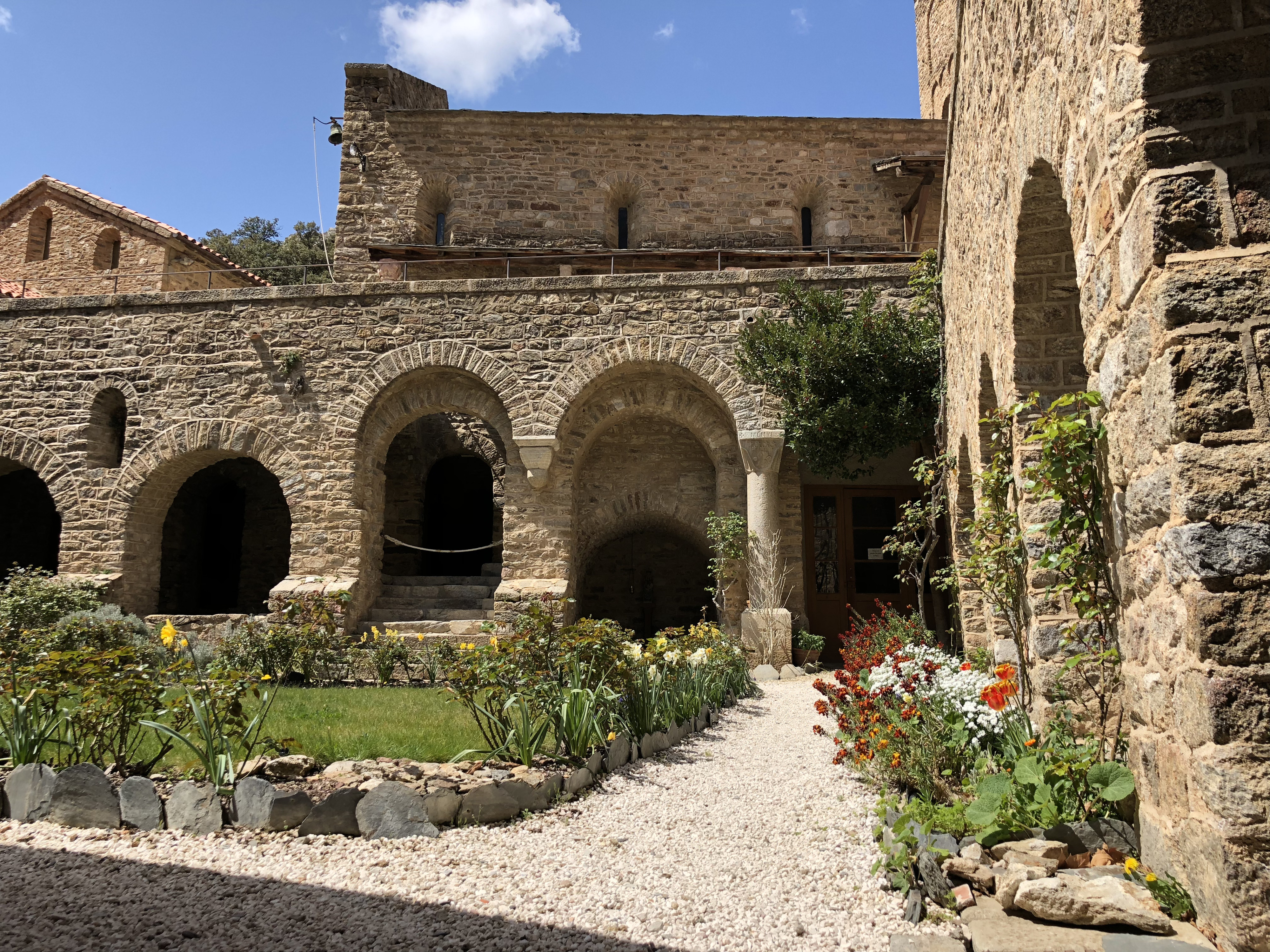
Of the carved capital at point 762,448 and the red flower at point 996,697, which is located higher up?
the carved capital at point 762,448

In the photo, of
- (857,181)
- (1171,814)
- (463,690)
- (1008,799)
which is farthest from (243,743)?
(857,181)

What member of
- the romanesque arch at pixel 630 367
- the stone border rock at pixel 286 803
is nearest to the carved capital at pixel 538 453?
the romanesque arch at pixel 630 367

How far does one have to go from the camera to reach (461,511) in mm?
16359

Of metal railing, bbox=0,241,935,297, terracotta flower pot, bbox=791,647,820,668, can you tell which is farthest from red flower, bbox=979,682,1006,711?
metal railing, bbox=0,241,935,297

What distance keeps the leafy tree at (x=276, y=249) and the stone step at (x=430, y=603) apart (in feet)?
41.7

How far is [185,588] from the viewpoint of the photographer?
16.0 meters

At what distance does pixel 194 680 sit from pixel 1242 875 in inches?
185

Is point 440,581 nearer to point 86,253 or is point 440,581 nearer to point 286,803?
point 286,803

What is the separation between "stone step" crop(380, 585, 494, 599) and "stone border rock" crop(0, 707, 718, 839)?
7413mm

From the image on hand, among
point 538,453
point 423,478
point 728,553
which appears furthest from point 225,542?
point 728,553

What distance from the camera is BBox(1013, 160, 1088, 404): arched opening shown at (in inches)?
172

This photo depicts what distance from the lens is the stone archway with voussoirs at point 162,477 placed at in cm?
1191

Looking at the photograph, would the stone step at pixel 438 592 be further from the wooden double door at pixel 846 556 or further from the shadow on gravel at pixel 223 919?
the shadow on gravel at pixel 223 919

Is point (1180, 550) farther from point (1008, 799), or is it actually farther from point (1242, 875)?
point (1008, 799)
